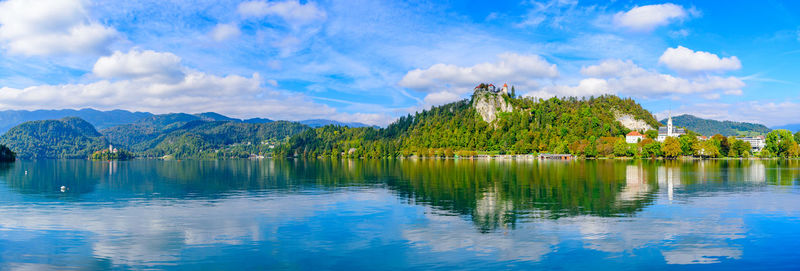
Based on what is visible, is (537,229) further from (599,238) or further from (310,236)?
(310,236)

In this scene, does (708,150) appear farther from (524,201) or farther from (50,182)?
(50,182)

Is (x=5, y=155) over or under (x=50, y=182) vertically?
over

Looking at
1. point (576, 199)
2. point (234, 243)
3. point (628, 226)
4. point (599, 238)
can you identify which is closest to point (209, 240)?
point (234, 243)

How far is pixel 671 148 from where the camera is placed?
179m

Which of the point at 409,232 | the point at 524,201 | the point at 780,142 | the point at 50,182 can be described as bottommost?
the point at 409,232

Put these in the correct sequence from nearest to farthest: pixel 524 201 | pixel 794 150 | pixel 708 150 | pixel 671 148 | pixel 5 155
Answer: pixel 524 201
pixel 671 148
pixel 794 150
pixel 708 150
pixel 5 155

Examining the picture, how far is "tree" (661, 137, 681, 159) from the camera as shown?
177625 mm

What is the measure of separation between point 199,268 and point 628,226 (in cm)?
2409

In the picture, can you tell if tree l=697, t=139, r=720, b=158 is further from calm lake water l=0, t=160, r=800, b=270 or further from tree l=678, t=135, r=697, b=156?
calm lake water l=0, t=160, r=800, b=270

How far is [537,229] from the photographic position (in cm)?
2847

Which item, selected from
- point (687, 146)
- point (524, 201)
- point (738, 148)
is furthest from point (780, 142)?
point (524, 201)

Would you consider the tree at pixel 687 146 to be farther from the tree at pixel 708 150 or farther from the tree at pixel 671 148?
the tree at pixel 671 148

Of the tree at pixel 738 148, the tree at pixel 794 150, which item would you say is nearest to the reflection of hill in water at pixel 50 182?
the tree at pixel 738 148

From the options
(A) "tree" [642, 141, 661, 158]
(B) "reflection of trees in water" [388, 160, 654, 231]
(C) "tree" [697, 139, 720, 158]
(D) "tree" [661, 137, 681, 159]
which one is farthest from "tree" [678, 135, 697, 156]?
(B) "reflection of trees in water" [388, 160, 654, 231]
